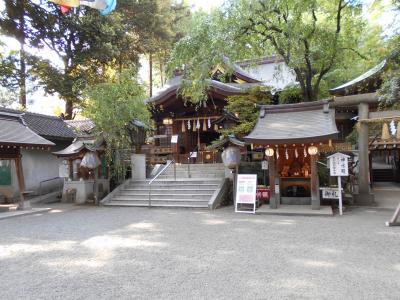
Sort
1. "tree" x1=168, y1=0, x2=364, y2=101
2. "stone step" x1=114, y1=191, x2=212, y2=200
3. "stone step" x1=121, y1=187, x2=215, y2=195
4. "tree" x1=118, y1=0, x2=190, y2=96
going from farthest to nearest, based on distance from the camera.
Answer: "tree" x1=118, y1=0, x2=190, y2=96 < "stone step" x1=121, y1=187, x2=215, y2=195 < "stone step" x1=114, y1=191, x2=212, y2=200 < "tree" x1=168, y1=0, x2=364, y2=101

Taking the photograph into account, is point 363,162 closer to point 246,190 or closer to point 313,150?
point 313,150

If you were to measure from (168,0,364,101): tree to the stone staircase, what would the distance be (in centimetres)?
400

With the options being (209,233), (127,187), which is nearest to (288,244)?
(209,233)

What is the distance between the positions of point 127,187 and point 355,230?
32.6ft

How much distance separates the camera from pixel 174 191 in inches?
539

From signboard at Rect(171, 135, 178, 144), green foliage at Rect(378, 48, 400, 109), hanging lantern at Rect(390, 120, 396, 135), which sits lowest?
hanging lantern at Rect(390, 120, 396, 135)

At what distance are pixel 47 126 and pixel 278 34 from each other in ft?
42.5

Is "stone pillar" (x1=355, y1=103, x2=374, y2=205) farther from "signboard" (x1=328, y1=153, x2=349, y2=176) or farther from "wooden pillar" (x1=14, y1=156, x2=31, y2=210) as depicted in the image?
"wooden pillar" (x1=14, y1=156, x2=31, y2=210)

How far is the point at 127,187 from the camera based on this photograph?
1498cm

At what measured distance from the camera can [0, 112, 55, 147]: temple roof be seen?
38.8 feet

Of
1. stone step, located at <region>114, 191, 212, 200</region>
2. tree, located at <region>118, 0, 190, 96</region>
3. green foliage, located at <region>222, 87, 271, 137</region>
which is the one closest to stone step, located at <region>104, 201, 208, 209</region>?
stone step, located at <region>114, 191, 212, 200</region>

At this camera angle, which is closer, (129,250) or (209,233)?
(129,250)

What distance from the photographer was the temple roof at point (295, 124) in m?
10.4

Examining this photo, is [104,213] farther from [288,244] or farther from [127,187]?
[288,244]
